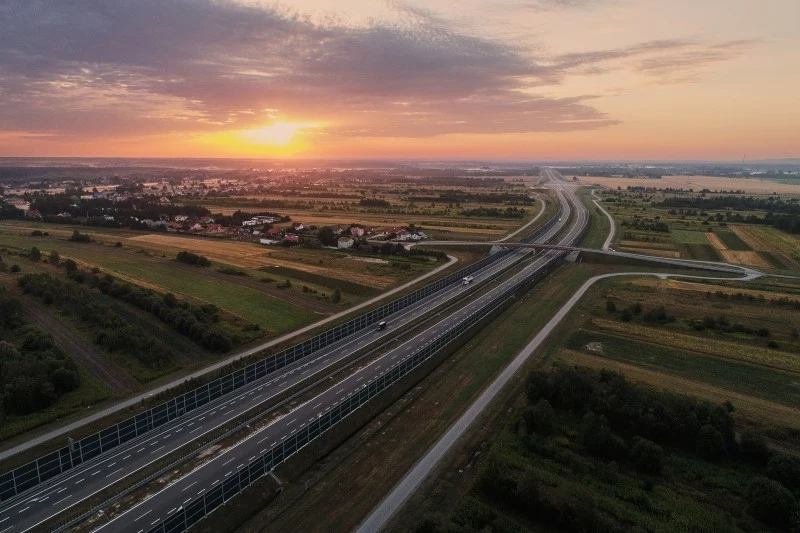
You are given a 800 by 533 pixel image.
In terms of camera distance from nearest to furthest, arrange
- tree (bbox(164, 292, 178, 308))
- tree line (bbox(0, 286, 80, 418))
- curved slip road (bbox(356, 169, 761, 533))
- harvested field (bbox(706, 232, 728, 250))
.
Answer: curved slip road (bbox(356, 169, 761, 533)) < tree line (bbox(0, 286, 80, 418)) < tree (bbox(164, 292, 178, 308)) < harvested field (bbox(706, 232, 728, 250))

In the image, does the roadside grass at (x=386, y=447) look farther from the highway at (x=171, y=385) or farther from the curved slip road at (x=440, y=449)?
the highway at (x=171, y=385)

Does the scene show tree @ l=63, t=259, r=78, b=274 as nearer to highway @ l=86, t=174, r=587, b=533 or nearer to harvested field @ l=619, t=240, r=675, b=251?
highway @ l=86, t=174, r=587, b=533

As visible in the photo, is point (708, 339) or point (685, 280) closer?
point (708, 339)

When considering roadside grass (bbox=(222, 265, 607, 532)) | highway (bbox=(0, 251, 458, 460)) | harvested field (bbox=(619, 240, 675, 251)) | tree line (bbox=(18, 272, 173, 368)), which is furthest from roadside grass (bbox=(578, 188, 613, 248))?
tree line (bbox=(18, 272, 173, 368))

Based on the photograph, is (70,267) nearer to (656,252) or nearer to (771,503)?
(771,503)

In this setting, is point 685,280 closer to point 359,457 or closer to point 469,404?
point 469,404

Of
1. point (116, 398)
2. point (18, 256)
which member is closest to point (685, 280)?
point (116, 398)
